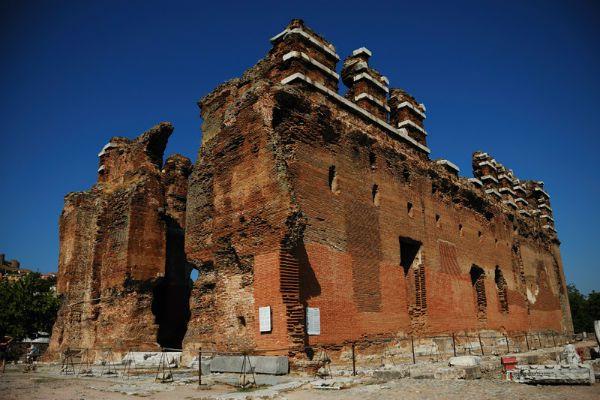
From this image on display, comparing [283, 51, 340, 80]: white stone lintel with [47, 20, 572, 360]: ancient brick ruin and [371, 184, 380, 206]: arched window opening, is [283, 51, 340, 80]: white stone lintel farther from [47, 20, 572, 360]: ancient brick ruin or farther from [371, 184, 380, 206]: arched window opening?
[371, 184, 380, 206]: arched window opening

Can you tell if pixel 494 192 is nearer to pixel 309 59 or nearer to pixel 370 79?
pixel 370 79

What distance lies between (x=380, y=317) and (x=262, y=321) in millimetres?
4091

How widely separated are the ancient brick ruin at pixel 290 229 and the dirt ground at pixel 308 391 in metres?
2.09

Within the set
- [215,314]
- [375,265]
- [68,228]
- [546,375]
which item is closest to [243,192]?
[215,314]

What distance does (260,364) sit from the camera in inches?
387

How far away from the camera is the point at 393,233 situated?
1498cm

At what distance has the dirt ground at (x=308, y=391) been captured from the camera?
7.52 meters

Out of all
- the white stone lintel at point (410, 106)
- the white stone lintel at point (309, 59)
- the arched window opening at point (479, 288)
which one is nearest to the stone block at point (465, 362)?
the white stone lintel at point (309, 59)

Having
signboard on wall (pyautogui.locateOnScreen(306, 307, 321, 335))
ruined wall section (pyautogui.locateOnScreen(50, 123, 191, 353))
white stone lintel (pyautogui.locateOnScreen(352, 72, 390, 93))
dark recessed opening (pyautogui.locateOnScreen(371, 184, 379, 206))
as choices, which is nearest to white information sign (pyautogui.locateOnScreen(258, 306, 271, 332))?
signboard on wall (pyautogui.locateOnScreen(306, 307, 321, 335))

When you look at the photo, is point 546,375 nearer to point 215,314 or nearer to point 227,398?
point 227,398

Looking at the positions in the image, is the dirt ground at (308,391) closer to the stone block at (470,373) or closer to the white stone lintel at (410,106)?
the stone block at (470,373)

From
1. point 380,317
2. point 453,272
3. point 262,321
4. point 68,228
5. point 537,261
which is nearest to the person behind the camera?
point 262,321

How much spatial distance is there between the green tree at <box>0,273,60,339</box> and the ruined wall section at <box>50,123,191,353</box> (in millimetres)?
11271

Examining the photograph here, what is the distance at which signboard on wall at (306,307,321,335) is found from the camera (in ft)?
36.0
